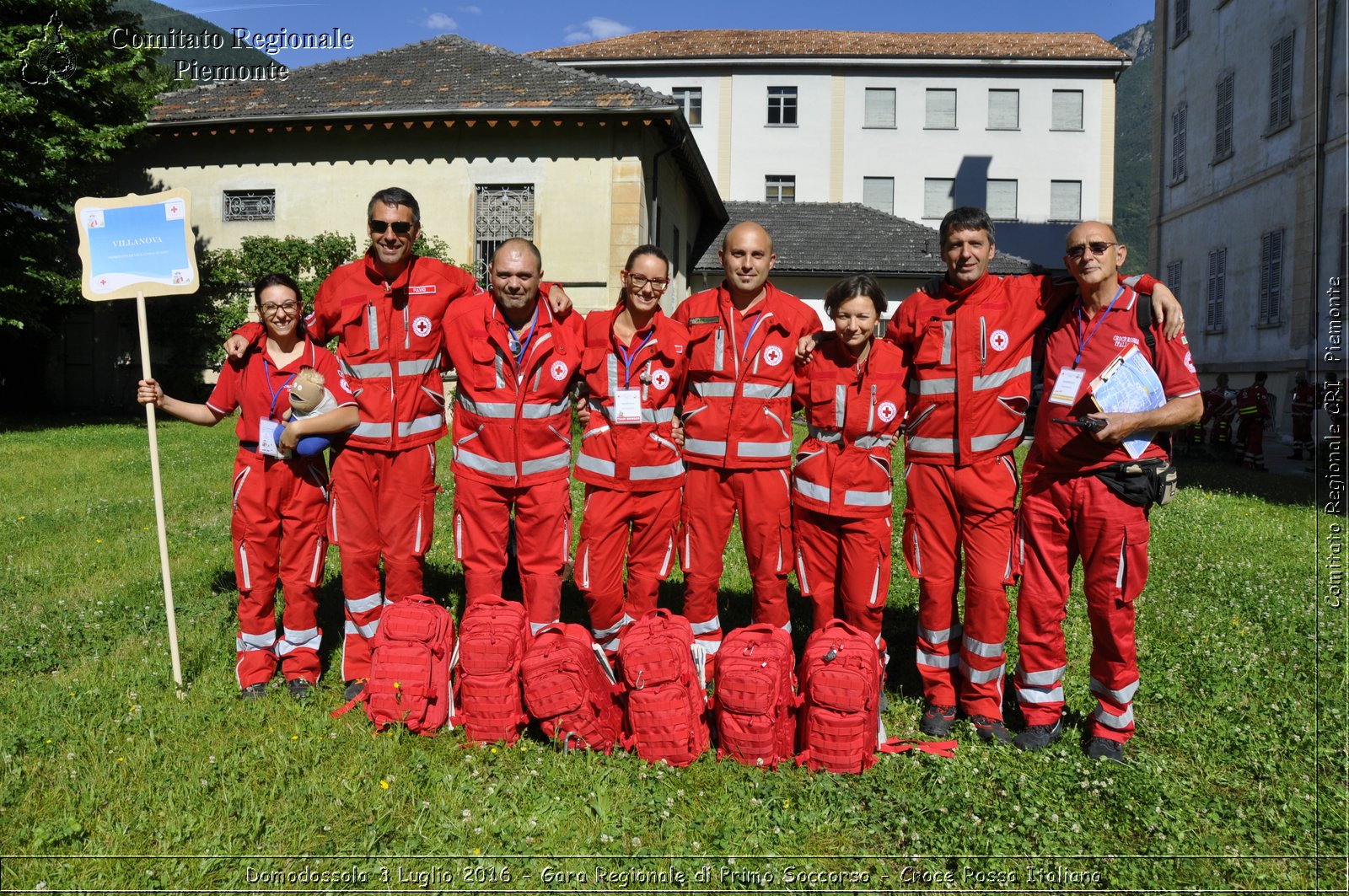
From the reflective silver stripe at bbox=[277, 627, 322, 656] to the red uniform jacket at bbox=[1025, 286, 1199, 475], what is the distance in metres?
4.14

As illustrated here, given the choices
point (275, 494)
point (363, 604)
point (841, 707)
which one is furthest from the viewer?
point (363, 604)

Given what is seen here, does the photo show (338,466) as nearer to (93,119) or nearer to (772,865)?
(772,865)

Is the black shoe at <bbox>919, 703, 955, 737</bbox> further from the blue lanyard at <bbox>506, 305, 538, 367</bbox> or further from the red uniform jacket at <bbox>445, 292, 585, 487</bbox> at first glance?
the blue lanyard at <bbox>506, 305, 538, 367</bbox>

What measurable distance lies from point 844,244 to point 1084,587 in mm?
24264

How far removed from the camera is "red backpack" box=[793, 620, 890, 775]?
3.87m

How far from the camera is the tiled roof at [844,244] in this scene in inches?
998

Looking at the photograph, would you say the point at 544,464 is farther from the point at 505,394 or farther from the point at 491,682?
the point at 491,682

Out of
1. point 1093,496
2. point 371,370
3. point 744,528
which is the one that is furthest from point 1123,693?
point 371,370

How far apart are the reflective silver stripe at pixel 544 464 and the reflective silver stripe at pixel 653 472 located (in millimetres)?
420

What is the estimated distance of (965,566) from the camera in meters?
4.40

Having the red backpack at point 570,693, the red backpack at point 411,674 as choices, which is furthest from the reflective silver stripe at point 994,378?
the red backpack at point 411,674

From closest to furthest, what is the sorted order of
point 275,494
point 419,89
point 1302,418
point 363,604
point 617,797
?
point 617,797 < point 275,494 < point 363,604 < point 419,89 < point 1302,418

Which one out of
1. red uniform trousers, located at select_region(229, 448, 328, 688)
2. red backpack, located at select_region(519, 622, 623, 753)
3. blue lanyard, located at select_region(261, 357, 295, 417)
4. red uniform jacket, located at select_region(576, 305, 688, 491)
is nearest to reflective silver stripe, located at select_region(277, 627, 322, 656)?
red uniform trousers, located at select_region(229, 448, 328, 688)

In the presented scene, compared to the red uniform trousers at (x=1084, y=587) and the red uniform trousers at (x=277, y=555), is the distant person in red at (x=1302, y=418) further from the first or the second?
the red uniform trousers at (x=277, y=555)
